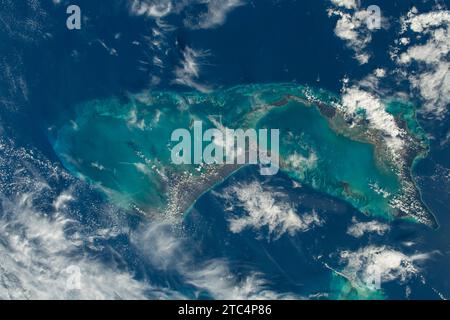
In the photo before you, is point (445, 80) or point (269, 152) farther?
point (269, 152)

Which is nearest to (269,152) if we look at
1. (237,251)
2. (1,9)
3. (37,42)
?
(237,251)

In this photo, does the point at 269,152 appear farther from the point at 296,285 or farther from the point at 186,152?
the point at 296,285

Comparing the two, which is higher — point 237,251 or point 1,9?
point 1,9

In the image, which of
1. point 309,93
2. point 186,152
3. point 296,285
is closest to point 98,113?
point 186,152

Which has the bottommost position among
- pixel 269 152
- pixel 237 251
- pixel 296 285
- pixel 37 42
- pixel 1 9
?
pixel 296 285

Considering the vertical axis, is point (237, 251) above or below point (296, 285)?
above

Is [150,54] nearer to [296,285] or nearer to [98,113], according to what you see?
[98,113]
